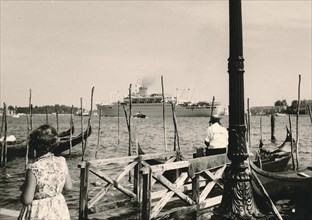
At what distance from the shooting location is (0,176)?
15859 mm

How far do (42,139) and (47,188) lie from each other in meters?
0.41

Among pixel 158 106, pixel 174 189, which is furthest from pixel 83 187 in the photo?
pixel 158 106

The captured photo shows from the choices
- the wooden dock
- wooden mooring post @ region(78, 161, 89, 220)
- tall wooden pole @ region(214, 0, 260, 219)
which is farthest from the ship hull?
tall wooden pole @ region(214, 0, 260, 219)

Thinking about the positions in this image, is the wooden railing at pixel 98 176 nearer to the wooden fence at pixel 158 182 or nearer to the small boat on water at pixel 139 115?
the wooden fence at pixel 158 182

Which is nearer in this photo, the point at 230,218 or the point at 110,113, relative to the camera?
the point at 230,218

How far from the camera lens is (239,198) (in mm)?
4258

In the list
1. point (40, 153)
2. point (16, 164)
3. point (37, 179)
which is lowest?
point (16, 164)

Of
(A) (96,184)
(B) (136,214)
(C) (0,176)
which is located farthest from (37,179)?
(C) (0,176)

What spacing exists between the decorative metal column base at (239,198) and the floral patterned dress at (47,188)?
6.46ft

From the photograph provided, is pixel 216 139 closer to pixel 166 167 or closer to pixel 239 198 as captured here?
pixel 166 167

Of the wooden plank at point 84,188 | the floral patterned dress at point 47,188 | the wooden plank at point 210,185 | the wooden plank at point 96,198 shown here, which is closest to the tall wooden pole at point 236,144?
the floral patterned dress at point 47,188

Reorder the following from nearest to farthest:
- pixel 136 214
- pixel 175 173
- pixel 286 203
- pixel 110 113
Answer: pixel 136 214 < pixel 286 203 < pixel 175 173 < pixel 110 113

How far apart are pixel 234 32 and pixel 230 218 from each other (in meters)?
2.12

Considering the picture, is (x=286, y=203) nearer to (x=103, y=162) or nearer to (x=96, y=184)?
(x=103, y=162)
